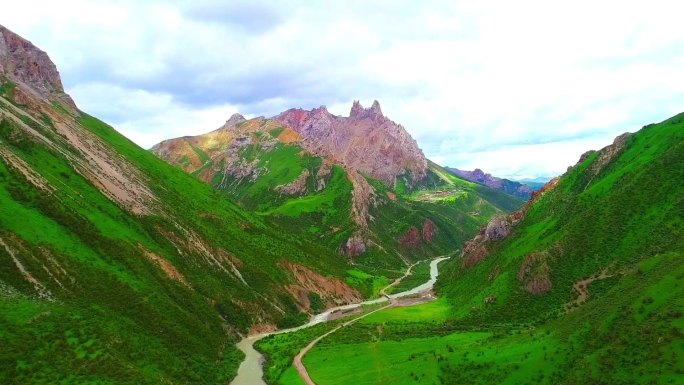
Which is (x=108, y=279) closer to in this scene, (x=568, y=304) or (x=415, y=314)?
(x=415, y=314)

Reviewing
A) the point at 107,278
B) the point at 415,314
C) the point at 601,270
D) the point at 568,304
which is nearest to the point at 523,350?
the point at 568,304

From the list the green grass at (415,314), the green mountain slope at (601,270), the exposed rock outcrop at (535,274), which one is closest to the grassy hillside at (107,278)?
the green grass at (415,314)

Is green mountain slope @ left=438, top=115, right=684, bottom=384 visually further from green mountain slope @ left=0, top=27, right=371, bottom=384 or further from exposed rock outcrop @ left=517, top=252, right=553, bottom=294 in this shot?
green mountain slope @ left=0, top=27, right=371, bottom=384

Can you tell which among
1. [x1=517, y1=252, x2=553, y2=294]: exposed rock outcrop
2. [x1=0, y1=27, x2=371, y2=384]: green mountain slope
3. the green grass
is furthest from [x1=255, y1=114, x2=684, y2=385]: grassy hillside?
[x1=0, y1=27, x2=371, y2=384]: green mountain slope

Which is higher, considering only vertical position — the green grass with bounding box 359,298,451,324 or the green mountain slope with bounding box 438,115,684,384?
the green mountain slope with bounding box 438,115,684,384

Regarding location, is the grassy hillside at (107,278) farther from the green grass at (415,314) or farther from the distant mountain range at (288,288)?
A: the green grass at (415,314)

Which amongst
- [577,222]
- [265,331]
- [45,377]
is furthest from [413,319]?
[45,377]

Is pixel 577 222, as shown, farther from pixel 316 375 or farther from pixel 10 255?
pixel 10 255
